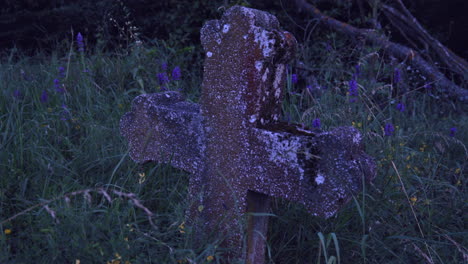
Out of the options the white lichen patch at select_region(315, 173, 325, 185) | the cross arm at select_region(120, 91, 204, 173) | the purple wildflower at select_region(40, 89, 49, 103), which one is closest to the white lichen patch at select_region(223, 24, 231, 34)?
the cross arm at select_region(120, 91, 204, 173)

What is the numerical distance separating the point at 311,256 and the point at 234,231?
404mm

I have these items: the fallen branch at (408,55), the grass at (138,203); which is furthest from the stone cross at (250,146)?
the fallen branch at (408,55)

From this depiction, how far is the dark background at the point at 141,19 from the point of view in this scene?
529cm

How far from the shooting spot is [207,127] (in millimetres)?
2031

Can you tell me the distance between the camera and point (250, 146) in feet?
6.25

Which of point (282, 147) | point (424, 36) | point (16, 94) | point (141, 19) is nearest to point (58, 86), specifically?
point (16, 94)

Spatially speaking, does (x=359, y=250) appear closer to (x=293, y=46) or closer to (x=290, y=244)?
(x=290, y=244)

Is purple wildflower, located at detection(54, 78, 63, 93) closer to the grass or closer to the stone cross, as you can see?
the grass

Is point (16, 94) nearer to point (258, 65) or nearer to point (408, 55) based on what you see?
point (258, 65)

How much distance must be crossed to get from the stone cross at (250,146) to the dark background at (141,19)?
3.12 metres

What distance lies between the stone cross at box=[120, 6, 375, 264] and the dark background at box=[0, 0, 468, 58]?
3.12 meters

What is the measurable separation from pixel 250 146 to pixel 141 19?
4024mm

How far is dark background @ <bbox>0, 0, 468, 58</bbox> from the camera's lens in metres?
5.29

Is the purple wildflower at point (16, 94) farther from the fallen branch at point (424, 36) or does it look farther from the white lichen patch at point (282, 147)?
the fallen branch at point (424, 36)
